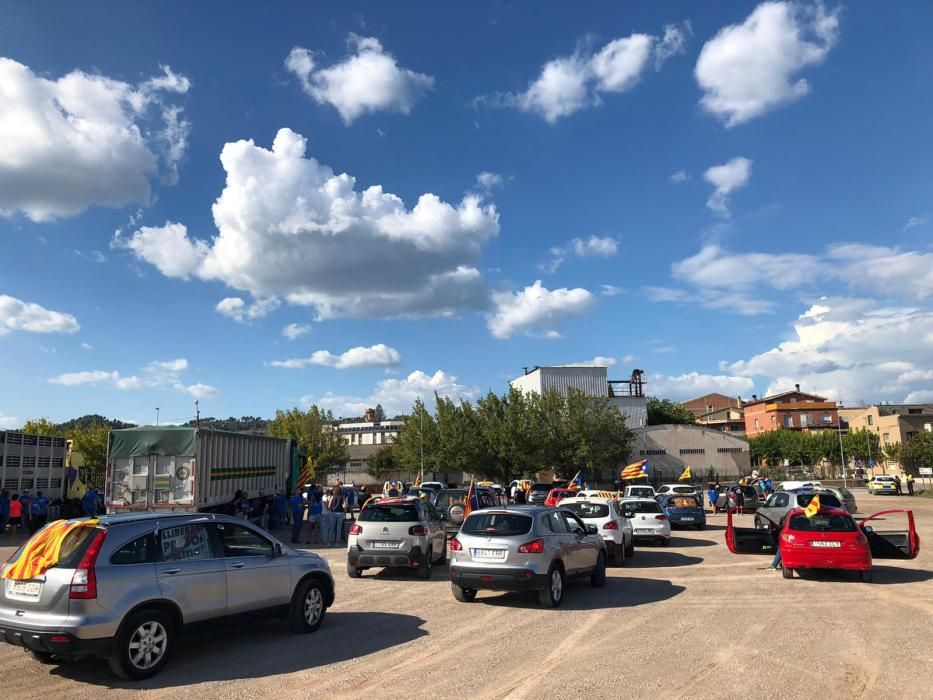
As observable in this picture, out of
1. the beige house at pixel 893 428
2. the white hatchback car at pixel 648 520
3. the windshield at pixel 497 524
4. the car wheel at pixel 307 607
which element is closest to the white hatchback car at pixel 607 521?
the white hatchback car at pixel 648 520

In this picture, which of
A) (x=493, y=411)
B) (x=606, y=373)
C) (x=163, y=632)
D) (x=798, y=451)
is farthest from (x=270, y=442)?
(x=798, y=451)

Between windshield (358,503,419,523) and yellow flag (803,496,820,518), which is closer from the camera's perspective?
yellow flag (803,496,820,518)

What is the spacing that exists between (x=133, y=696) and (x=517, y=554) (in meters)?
5.42

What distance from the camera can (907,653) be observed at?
760 centimetres

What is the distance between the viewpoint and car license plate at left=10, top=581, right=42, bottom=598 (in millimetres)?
6484

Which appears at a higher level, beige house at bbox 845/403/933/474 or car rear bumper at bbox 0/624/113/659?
beige house at bbox 845/403/933/474

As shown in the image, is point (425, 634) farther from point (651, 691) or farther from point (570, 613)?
point (651, 691)

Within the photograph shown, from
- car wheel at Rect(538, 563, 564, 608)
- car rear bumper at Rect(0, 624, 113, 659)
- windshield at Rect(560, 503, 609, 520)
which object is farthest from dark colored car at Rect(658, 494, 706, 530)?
car rear bumper at Rect(0, 624, 113, 659)

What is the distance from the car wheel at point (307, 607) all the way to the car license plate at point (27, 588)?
9.46 ft

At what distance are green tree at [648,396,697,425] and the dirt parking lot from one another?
8564cm

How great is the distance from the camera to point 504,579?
395 inches

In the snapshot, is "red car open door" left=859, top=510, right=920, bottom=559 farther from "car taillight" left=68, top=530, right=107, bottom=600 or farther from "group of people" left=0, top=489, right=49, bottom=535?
"group of people" left=0, top=489, right=49, bottom=535

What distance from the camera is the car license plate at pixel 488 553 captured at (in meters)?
10.2

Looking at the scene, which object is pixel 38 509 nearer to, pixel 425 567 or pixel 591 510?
pixel 425 567
